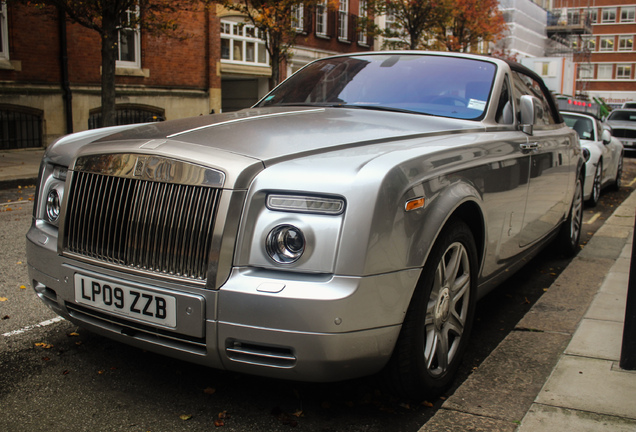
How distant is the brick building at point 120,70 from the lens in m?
16.6

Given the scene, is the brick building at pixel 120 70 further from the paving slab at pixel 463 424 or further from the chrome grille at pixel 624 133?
the chrome grille at pixel 624 133

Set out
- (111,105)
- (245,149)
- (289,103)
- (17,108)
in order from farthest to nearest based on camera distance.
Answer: (17,108) → (111,105) → (289,103) → (245,149)

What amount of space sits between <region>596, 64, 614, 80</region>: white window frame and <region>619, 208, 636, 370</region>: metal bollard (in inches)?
4033

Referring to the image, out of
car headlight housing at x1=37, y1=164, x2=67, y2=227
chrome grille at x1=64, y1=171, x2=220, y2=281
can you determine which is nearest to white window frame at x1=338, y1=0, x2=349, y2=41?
car headlight housing at x1=37, y1=164, x2=67, y2=227

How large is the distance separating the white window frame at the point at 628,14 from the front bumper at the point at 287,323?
10659 centimetres

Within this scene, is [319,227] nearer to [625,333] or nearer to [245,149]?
[245,149]

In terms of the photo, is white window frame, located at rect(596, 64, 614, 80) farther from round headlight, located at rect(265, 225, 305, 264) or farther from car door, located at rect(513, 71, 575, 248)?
round headlight, located at rect(265, 225, 305, 264)

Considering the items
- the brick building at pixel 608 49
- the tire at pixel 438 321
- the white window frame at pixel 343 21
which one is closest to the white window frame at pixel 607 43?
the brick building at pixel 608 49

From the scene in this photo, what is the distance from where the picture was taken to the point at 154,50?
2069 cm

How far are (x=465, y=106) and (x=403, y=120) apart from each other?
0.58m

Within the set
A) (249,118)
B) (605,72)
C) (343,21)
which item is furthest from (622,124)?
(605,72)

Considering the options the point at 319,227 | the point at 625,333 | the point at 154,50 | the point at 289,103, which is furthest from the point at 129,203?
the point at 154,50

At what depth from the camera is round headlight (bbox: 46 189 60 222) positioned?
3258 millimetres

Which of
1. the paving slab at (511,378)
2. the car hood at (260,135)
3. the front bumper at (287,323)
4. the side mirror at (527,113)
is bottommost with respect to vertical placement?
the paving slab at (511,378)
